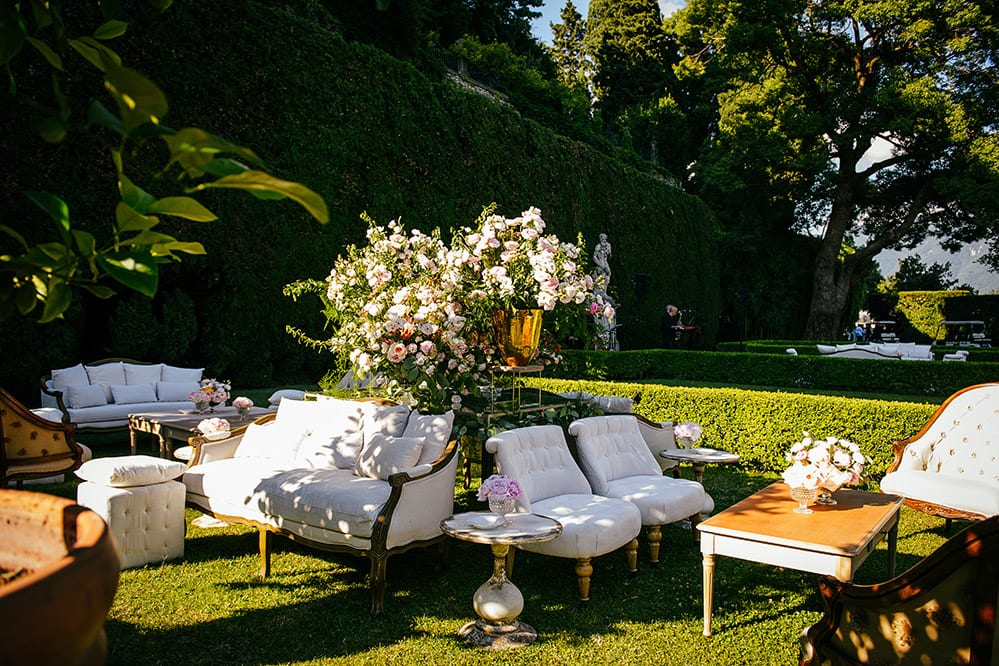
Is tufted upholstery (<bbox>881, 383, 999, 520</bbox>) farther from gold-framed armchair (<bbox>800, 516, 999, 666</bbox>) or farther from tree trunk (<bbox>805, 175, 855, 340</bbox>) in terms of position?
tree trunk (<bbox>805, 175, 855, 340</bbox>)

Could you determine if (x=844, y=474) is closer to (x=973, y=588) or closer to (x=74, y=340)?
(x=973, y=588)

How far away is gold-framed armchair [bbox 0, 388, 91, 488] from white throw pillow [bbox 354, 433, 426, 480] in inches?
123

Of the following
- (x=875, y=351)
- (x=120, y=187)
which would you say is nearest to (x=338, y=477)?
(x=120, y=187)

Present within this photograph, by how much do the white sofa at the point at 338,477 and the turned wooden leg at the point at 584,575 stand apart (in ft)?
3.30

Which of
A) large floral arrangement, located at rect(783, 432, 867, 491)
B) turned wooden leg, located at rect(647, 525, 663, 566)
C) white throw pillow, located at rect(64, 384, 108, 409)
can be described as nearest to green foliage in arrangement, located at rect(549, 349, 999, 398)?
turned wooden leg, located at rect(647, 525, 663, 566)

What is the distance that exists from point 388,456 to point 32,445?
354cm

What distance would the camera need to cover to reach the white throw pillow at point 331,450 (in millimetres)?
5312

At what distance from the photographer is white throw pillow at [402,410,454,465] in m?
4.89

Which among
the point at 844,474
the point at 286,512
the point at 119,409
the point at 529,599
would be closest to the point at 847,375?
the point at 844,474

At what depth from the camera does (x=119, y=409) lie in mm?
8648

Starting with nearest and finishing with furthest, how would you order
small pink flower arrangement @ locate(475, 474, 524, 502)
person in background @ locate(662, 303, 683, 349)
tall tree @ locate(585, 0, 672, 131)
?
small pink flower arrangement @ locate(475, 474, 524, 502)
person in background @ locate(662, 303, 683, 349)
tall tree @ locate(585, 0, 672, 131)

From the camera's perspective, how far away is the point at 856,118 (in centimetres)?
2442

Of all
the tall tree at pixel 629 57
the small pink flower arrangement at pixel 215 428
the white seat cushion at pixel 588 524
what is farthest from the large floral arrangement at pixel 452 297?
the tall tree at pixel 629 57

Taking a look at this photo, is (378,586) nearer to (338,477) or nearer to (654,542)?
(338,477)
